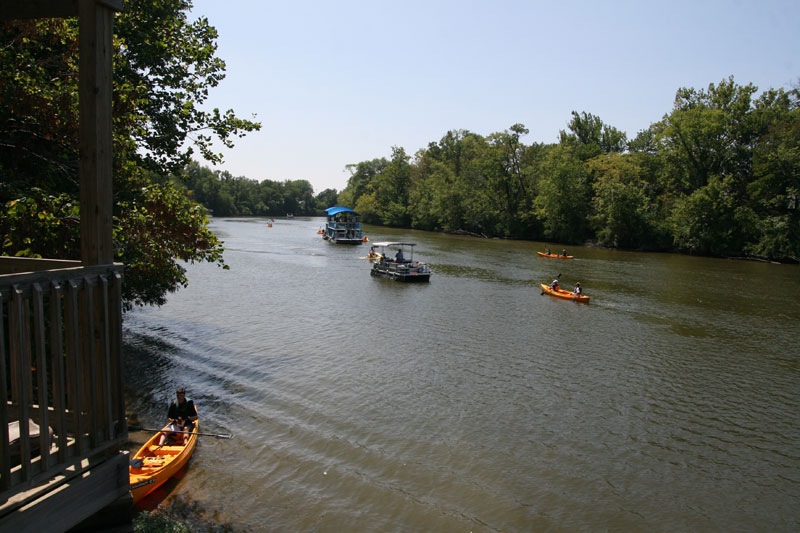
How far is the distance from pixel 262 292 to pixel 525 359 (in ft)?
61.8

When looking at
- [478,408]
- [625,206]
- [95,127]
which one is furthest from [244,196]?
[95,127]

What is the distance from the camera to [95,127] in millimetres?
4633

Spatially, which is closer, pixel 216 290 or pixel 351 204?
pixel 216 290

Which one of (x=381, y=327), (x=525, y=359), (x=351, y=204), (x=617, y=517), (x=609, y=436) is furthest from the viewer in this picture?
(x=351, y=204)

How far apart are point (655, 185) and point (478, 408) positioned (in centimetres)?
6633

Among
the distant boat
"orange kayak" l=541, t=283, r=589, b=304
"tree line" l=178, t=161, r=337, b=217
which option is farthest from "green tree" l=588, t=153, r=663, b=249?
"tree line" l=178, t=161, r=337, b=217

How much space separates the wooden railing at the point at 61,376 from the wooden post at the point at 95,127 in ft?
0.99

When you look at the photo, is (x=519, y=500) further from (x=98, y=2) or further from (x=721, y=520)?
(x=98, y=2)

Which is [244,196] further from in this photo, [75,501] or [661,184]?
[75,501]

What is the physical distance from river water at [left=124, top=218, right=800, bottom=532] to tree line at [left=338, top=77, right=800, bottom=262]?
3225 centimetres

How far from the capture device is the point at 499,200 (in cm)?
8762

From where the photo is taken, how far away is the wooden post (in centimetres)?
454

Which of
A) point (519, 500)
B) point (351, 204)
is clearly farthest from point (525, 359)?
point (351, 204)

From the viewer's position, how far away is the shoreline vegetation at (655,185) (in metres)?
58.5
